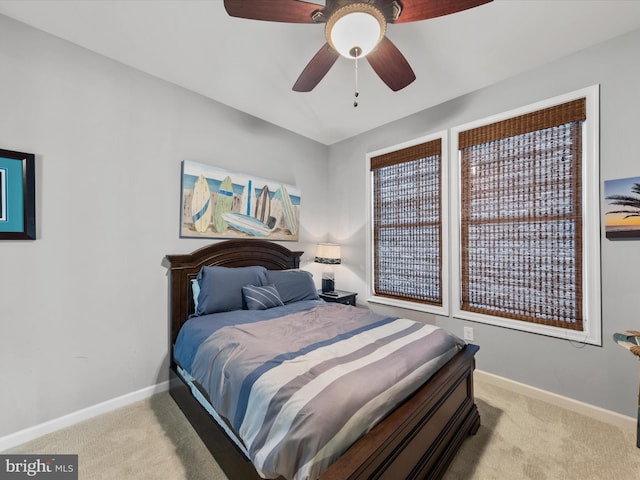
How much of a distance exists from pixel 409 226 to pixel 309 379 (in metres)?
2.43

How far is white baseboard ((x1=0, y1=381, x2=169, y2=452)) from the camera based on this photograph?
179 cm

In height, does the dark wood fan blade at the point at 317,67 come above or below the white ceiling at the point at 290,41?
below

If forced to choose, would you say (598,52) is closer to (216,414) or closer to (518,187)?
(518,187)

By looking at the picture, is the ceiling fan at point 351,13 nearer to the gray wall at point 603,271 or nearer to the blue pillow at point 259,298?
the gray wall at point 603,271

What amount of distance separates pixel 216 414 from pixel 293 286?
1414 mm

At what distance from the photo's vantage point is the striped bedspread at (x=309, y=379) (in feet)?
3.36

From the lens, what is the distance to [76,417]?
2.02 meters

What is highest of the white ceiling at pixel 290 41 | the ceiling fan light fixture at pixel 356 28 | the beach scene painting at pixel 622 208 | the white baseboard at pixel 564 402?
the white ceiling at pixel 290 41

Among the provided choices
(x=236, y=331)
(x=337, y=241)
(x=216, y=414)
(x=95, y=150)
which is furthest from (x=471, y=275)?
(x=95, y=150)

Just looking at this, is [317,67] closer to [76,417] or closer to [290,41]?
[290,41]

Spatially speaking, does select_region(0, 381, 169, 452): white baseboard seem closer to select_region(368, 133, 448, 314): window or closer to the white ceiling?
select_region(368, 133, 448, 314): window

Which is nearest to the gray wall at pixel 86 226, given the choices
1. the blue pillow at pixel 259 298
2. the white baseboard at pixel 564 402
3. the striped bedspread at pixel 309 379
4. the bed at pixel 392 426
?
the bed at pixel 392 426

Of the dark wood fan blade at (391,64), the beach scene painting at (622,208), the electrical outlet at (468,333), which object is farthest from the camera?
the electrical outlet at (468,333)

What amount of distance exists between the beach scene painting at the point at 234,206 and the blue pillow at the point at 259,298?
716 millimetres
